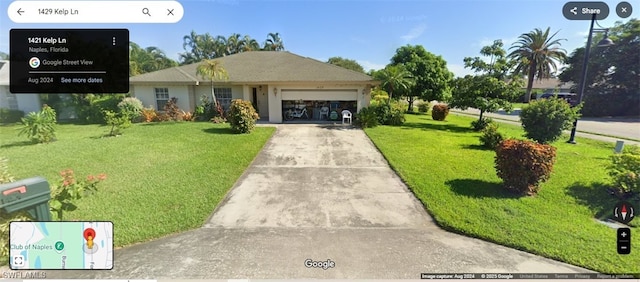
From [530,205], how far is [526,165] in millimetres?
694

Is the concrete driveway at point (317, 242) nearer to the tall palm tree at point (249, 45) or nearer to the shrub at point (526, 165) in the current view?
the shrub at point (526, 165)

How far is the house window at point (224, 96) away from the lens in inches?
538

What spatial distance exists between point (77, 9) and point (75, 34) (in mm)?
187

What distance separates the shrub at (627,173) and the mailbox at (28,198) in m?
6.04

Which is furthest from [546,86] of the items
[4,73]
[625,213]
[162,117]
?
[4,73]

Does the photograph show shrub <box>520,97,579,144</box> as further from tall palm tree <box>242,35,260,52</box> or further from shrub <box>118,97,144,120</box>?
tall palm tree <box>242,35,260,52</box>

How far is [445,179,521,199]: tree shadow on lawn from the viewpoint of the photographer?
410 centimetres

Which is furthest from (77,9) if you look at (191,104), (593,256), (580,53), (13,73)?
(580,53)

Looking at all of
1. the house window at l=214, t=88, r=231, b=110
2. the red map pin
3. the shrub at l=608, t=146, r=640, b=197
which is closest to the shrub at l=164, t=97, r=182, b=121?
the house window at l=214, t=88, r=231, b=110

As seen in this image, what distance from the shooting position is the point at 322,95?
12.7 metres

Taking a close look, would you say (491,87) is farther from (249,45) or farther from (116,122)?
(249,45)

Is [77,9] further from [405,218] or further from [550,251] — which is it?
[550,251]

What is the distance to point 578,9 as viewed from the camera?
204 cm

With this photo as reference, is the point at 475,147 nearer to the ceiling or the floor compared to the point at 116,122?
nearer to the floor
